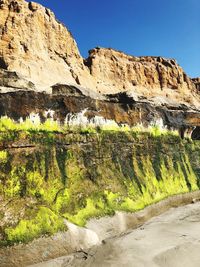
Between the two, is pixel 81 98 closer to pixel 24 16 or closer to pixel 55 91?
pixel 55 91

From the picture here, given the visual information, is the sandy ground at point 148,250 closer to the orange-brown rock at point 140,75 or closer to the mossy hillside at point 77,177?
the mossy hillside at point 77,177

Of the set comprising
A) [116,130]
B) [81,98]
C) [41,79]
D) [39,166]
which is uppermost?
[41,79]

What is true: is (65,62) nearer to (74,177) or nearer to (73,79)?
(73,79)

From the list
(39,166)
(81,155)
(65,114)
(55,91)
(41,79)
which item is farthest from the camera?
(41,79)

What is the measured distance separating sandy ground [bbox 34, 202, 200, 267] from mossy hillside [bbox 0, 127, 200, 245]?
6.36 ft

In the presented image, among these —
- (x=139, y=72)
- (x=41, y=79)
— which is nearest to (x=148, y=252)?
(x=41, y=79)

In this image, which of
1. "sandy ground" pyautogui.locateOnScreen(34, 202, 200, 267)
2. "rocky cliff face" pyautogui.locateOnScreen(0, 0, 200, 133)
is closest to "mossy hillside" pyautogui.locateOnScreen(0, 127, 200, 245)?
"sandy ground" pyautogui.locateOnScreen(34, 202, 200, 267)

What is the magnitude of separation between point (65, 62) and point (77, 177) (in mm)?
62705

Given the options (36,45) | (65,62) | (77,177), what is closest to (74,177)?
(77,177)

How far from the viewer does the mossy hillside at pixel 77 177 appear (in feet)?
52.7

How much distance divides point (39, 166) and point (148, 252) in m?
7.71

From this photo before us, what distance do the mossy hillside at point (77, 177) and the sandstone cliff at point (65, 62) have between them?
1258 cm

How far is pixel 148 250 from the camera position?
1532 centimetres

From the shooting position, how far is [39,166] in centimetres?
1911
